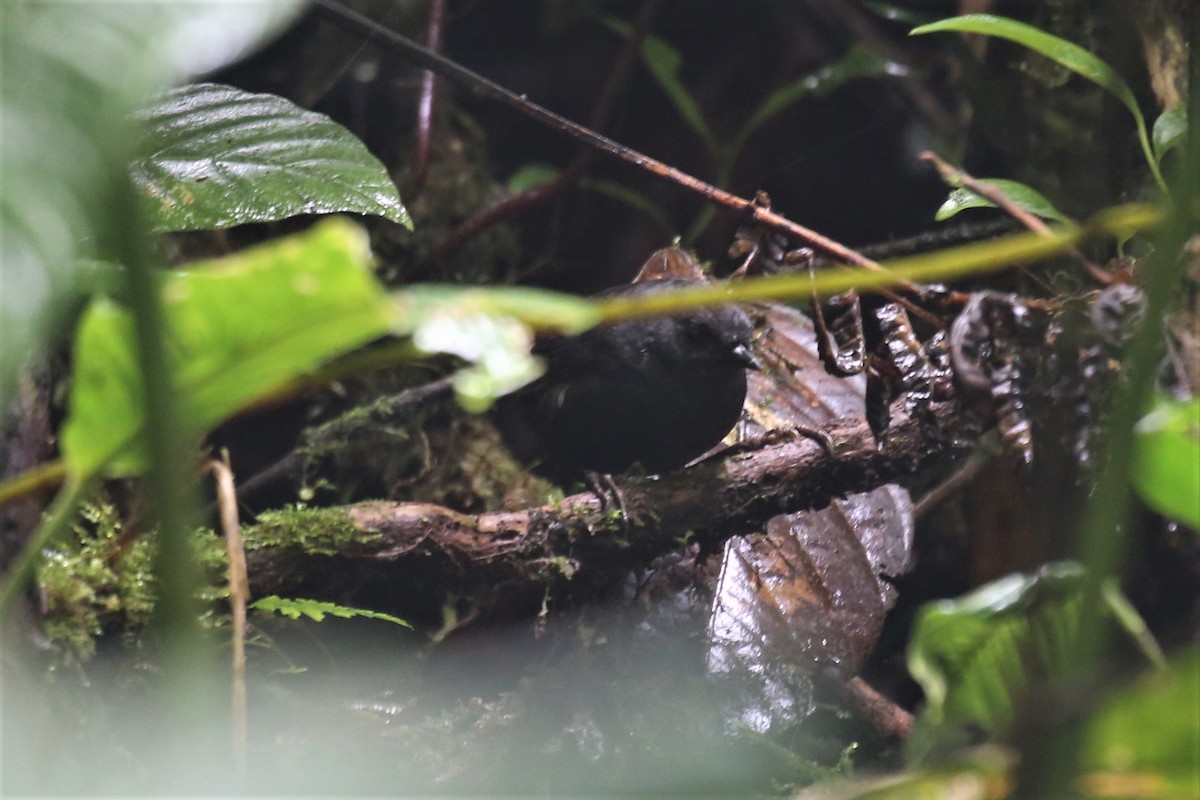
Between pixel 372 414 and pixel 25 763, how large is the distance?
1665 millimetres

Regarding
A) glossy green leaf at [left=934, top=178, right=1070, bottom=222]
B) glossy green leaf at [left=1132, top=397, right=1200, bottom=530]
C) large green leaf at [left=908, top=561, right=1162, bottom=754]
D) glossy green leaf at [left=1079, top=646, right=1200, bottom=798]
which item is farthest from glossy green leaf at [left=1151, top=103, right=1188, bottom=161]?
glossy green leaf at [left=1079, top=646, right=1200, bottom=798]

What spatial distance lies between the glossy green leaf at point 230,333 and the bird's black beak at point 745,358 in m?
1.41

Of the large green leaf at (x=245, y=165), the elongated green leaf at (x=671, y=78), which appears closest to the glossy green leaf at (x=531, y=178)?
the elongated green leaf at (x=671, y=78)

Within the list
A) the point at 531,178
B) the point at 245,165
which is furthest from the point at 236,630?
the point at 531,178

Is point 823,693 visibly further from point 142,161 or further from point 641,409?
point 142,161

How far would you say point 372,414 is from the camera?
7.70 feet

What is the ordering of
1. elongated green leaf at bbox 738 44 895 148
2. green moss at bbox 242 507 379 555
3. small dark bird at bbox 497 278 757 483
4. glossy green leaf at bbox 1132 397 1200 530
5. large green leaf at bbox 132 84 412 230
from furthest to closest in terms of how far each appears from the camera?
1. elongated green leaf at bbox 738 44 895 148
2. small dark bird at bbox 497 278 757 483
3. green moss at bbox 242 507 379 555
4. large green leaf at bbox 132 84 412 230
5. glossy green leaf at bbox 1132 397 1200 530

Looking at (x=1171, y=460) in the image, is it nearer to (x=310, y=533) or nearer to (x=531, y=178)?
(x=310, y=533)

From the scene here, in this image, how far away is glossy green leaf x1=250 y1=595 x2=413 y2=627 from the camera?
4.70 feet

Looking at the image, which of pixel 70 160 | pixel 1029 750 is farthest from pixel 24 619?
pixel 1029 750

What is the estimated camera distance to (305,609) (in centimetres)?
145

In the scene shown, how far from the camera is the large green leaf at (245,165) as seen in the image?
1.26m

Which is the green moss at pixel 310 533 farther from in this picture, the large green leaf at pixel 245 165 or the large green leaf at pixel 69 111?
the large green leaf at pixel 69 111

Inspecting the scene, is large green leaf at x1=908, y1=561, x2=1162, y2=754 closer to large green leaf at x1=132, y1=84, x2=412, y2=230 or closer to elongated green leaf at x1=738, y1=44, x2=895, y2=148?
large green leaf at x1=132, y1=84, x2=412, y2=230
